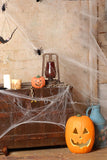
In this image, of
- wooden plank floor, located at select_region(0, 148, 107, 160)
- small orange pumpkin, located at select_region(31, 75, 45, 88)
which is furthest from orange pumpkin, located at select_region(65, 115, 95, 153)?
small orange pumpkin, located at select_region(31, 75, 45, 88)

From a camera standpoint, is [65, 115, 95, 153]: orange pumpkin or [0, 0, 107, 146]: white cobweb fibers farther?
[0, 0, 107, 146]: white cobweb fibers

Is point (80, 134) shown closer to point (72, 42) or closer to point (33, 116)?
point (33, 116)

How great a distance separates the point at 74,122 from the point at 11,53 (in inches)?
47.4

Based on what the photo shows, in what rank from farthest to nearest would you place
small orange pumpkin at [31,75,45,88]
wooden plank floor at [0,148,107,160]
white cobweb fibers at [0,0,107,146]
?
white cobweb fibers at [0,0,107,146] < small orange pumpkin at [31,75,45,88] < wooden plank floor at [0,148,107,160]

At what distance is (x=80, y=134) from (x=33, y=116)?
552mm

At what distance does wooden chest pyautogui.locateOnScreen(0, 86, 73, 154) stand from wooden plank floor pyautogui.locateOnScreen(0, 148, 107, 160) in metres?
0.08

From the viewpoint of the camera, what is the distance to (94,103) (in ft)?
10.9

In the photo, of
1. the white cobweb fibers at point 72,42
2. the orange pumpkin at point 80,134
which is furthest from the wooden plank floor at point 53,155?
the white cobweb fibers at point 72,42

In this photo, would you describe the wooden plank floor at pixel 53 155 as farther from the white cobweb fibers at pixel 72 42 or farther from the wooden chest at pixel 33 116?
the white cobweb fibers at pixel 72 42

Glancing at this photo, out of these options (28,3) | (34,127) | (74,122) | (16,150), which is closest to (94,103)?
(74,122)

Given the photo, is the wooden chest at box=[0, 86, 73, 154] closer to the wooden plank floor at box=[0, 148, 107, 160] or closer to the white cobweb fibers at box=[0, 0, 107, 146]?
the wooden plank floor at box=[0, 148, 107, 160]

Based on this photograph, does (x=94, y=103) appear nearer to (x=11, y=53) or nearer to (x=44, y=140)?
(x=44, y=140)

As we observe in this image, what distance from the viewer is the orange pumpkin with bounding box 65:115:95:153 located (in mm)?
2688

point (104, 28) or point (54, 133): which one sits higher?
point (104, 28)
